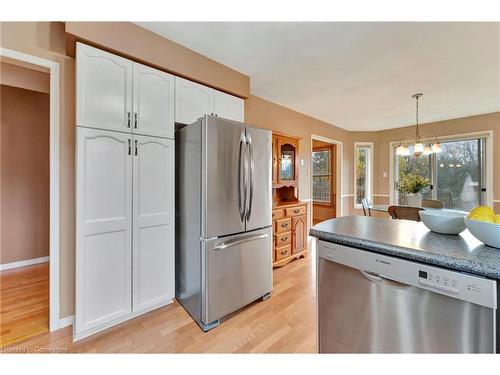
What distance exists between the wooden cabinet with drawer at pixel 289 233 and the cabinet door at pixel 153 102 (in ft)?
5.79

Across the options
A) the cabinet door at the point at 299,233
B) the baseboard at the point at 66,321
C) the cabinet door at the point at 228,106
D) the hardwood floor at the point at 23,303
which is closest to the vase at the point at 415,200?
the cabinet door at the point at 299,233

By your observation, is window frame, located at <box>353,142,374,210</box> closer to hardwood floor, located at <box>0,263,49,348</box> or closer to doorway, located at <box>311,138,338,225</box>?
doorway, located at <box>311,138,338,225</box>

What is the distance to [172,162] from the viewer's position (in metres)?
2.23

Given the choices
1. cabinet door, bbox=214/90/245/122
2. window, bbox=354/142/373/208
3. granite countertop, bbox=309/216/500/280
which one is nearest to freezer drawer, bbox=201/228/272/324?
granite countertop, bbox=309/216/500/280

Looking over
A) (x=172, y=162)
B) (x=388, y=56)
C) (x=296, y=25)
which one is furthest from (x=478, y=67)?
(x=172, y=162)

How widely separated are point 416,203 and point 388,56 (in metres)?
2.26

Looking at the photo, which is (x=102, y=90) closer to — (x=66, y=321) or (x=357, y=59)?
(x=66, y=321)

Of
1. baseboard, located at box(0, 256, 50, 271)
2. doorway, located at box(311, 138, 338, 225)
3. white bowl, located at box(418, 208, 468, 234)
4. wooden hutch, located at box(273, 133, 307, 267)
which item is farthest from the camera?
doorway, located at box(311, 138, 338, 225)

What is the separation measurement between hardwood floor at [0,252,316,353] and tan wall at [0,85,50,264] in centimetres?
219

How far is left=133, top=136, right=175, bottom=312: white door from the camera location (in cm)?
202

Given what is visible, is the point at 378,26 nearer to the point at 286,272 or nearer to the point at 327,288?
the point at 327,288

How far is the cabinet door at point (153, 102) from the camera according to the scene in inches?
78.7

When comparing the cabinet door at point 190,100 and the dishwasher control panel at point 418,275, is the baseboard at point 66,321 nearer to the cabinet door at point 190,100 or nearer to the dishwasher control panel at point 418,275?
the cabinet door at point 190,100

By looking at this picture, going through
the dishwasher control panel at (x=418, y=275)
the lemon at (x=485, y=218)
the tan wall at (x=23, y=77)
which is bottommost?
the dishwasher control panel at (x=418, y=275)
